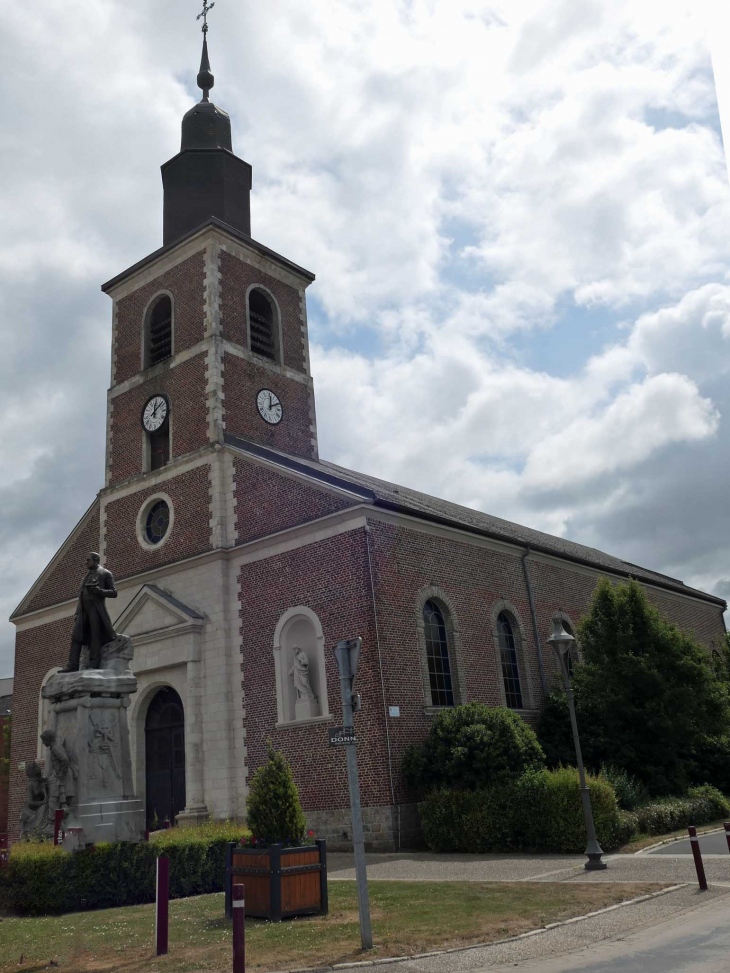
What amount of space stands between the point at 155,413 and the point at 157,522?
335 cm

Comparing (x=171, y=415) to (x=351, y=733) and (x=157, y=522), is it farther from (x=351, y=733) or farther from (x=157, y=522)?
(x=351, y=733)

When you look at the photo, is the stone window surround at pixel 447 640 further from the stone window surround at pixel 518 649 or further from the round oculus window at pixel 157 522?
the round oculus window at pixel 157 522

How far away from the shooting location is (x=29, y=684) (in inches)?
987

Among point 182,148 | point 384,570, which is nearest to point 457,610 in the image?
point 384,570

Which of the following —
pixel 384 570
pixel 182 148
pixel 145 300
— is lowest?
pixel 384 570

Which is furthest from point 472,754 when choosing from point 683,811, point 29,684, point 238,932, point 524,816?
point 29,684

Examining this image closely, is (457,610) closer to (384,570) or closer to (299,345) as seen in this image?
(384,570)

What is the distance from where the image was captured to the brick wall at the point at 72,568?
2511 centimetres

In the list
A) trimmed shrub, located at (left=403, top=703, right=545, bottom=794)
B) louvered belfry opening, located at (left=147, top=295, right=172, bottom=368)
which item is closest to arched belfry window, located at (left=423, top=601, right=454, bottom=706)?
trimmed shrub, located at (left=403, top=703, right=545, bottom=794)

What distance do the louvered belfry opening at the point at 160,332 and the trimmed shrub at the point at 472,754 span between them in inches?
558

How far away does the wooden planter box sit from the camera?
365 inches

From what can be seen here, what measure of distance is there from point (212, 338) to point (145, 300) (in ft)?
14.0

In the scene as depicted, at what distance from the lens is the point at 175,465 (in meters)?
22.8

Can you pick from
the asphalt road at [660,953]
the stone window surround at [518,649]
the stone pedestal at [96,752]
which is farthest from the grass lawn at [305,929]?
the stone window surround at [518,649]
